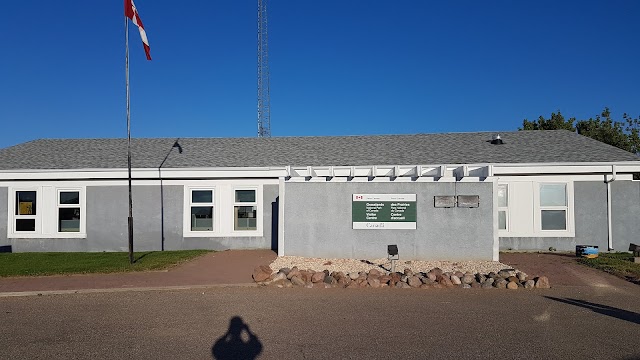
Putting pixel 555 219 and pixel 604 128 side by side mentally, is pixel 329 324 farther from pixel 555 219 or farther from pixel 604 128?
pixel 604 128

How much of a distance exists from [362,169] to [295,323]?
27.5ft

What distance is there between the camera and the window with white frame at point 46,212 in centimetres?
1662

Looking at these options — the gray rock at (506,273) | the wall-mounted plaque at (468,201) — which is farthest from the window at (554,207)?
the gray rock at (506,273)

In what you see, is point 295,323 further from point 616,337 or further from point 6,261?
point 6,261

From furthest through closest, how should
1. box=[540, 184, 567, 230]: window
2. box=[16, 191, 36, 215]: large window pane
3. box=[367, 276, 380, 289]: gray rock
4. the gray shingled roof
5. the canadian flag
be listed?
the gray shingled roof, box=[16, 191, 36, 215]: large window pane, box=[540, 184, 567, 230]: window, the canadian flag, box=[367, 276, 380, 289]: gray rock

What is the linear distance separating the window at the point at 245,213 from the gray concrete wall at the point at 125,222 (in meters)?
0.49

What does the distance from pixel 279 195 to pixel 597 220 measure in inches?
409

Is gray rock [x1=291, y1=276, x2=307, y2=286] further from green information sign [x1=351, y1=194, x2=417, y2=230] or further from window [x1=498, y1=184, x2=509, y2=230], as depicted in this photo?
window [x1=498, y1=184, x2=509, y2=230]

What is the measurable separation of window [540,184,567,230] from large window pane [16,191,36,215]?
17.2 m

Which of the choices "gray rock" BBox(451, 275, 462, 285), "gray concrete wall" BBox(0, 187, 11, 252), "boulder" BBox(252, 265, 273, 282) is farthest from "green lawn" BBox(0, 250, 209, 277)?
"gray rock" BBox(451, 275, 462, 285)

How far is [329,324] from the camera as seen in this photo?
720 centimetres

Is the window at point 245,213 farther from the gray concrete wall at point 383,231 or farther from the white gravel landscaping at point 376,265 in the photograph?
the white gravel landscaping at point 376,265

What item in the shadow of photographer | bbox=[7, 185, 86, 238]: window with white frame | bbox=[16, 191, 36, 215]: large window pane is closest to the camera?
the shadow of photographer

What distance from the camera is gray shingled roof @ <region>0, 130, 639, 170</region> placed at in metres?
17.2
